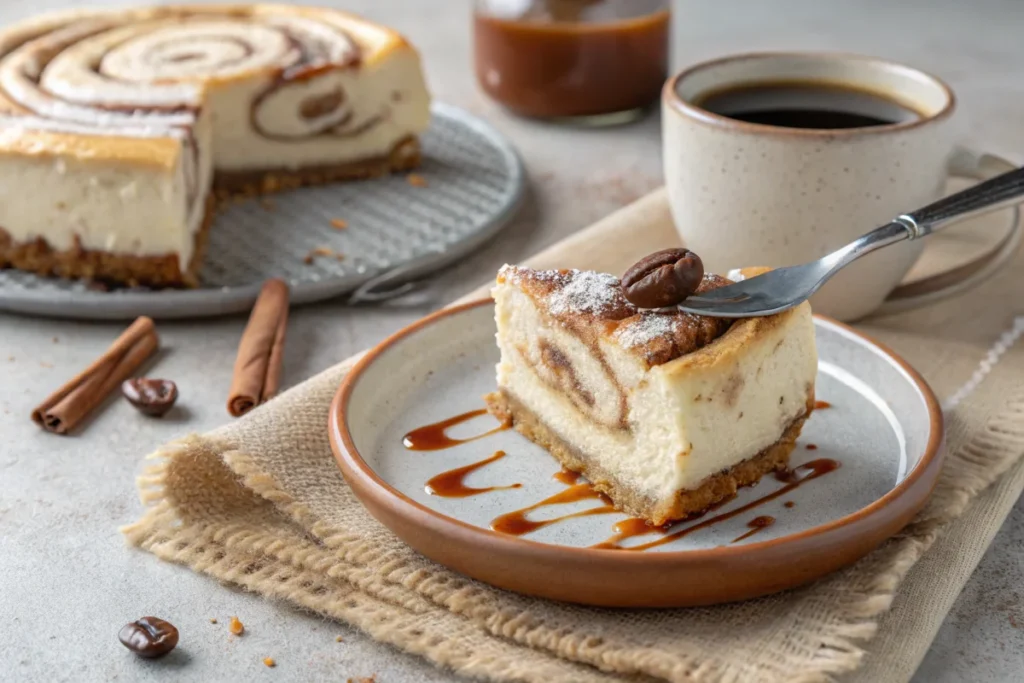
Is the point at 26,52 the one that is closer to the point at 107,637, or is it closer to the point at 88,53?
the point at 88,53

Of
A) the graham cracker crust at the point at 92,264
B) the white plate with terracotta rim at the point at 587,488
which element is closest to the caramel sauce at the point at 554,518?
the white plate with terracotta rim at the point at 587,488

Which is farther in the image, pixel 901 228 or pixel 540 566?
pixel 901 228

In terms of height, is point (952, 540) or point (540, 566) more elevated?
point (540, 566)

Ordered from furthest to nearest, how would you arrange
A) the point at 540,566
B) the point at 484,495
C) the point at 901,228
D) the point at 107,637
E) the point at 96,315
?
the point at 96,315 → the point at 901,228 → the point at 484,495 → the point at 107,637 → the point at 540,566

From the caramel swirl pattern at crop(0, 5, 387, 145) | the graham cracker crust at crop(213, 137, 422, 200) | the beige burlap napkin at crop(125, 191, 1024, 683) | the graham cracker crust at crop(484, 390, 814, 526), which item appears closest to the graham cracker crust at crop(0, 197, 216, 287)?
the caramel swirl pattern at crop(0, 5, 387, 145)

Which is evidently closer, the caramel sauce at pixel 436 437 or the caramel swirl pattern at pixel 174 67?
the caramel sauce at pixel 436 437

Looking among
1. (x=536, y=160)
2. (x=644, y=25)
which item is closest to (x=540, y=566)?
(x=536, y=160)

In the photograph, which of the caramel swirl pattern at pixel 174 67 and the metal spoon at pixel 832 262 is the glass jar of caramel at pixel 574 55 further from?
the metal spoon at pixel 832 262
